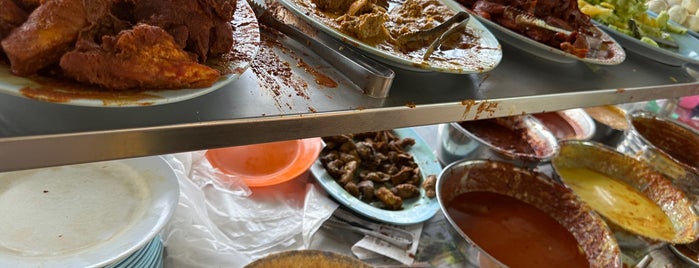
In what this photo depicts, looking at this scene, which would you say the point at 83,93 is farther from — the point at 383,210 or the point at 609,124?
the point at 609,124

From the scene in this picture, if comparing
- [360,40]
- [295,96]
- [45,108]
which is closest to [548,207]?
[360,40]

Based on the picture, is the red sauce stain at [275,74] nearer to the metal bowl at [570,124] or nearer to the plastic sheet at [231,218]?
the plastic sheet at [231,218]

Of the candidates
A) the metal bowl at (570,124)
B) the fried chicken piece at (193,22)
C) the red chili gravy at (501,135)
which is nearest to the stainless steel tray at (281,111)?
the fried chicken piece at (193,22)

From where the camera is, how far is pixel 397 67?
140 cm

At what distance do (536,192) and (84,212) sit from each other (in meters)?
1.93

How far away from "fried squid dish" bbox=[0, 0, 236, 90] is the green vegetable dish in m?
2.29

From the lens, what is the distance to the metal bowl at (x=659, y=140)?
2.78m

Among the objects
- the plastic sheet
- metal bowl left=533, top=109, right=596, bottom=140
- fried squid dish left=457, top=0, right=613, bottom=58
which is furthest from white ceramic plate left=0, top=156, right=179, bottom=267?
metal bowl left=533, top=109, right=596, bottom=140

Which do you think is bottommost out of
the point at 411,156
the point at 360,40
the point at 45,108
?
the point at 411,156

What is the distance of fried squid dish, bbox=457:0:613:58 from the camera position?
1870mm

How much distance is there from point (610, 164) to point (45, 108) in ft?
9.52

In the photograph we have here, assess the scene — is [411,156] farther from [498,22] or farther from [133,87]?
[133,87]

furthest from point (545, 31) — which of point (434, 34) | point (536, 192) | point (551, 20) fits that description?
point (536, 192)

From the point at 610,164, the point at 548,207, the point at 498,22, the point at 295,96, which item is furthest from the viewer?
the point at 610,164
